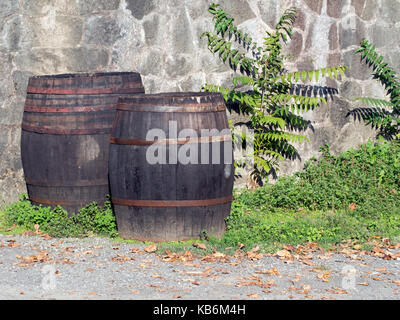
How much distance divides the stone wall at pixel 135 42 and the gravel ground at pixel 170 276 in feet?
6.81

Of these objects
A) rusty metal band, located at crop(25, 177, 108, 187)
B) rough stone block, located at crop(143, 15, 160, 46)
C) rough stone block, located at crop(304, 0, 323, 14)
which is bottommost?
rusty metal band, located at crop(25, 177, 108, 187)

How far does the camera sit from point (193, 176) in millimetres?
6254

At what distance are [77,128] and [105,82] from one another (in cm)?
55

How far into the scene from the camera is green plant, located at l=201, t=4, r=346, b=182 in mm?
8039

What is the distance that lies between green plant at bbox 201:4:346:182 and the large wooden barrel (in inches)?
61.5

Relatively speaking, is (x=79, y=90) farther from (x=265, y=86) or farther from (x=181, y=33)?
(x=265, y=86)

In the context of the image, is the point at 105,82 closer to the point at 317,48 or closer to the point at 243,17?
the point at 243,17

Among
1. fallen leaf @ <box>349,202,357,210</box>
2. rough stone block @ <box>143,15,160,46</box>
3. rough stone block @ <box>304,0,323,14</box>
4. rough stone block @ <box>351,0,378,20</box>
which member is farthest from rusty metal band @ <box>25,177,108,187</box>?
rough stone block @ <box>351,0,378,20</box>

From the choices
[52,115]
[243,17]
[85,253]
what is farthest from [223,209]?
[243,17]

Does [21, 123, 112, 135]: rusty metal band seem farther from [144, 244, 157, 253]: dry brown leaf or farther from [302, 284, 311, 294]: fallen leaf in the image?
[302, 284, 311, 294]: fallen leaf

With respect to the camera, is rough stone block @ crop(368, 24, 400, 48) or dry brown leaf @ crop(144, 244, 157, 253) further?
rough stone block @ crop(368, 24, 400, 48)

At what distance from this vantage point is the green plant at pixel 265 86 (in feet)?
26.4

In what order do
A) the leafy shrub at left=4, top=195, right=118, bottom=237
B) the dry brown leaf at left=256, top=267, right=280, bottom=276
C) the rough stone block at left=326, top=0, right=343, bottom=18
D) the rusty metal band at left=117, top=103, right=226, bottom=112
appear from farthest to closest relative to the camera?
the rough stone block at left=326, top=0, right=343, bottom=18, the leafy shrub at left=4, top=195, right=118, bottom=237, the rusty metal band at left=117, top=103, right=226, bottom=112, the dry brown leaf at left=256, top=267, right=280, bottom=276

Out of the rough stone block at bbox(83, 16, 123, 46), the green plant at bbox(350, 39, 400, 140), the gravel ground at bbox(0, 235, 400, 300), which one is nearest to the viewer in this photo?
the gravel ground at bbox(0, 235, 400, 300)
